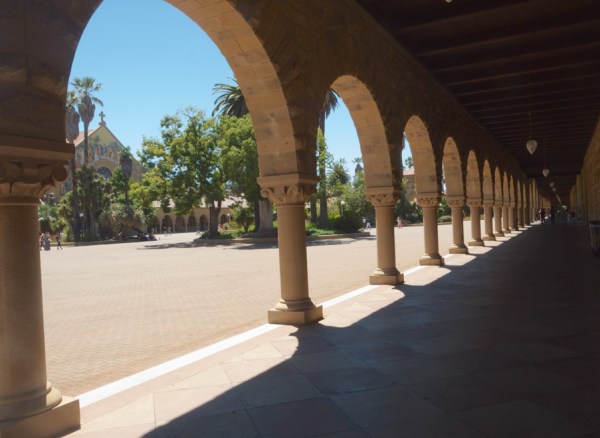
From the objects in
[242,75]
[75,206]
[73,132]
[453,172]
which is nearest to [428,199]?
[453,172]

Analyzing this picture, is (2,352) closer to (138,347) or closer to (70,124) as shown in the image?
(138,347)

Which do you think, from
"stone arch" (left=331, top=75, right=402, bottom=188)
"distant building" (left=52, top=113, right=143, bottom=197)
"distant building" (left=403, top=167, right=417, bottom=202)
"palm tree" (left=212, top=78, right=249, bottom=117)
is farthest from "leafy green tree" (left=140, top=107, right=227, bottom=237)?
"distant building" (left=403, top=167, right=417, bottom=202)

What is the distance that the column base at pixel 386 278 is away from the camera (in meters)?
10.1

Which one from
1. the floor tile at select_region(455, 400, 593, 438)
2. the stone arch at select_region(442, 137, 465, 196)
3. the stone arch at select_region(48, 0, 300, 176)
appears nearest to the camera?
the floor tile at select_region(455, 400, 593, 438)

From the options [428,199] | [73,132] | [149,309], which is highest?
[73,132]

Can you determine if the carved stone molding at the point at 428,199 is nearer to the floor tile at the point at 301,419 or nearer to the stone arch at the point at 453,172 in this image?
the stone arch at the point at 453,172

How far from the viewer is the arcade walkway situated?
11.5 feet

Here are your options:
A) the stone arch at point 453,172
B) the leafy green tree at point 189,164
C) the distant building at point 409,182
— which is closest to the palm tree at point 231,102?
the leafy green tree at point 189,164

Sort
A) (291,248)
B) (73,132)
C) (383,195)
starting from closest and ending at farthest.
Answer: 1. (291,248)
2. (383,195)
3. (73,132)

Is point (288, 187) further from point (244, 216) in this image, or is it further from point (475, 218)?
point (244, 216)

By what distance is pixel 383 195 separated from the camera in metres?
10.3

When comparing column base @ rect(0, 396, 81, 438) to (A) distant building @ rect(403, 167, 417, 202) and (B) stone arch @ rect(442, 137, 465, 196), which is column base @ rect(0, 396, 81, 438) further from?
(A) distant building @ rect(403, 167, 417, 202)

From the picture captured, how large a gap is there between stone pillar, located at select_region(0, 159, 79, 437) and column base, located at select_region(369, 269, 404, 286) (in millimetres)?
7373

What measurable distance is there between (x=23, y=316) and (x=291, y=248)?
410 cm
